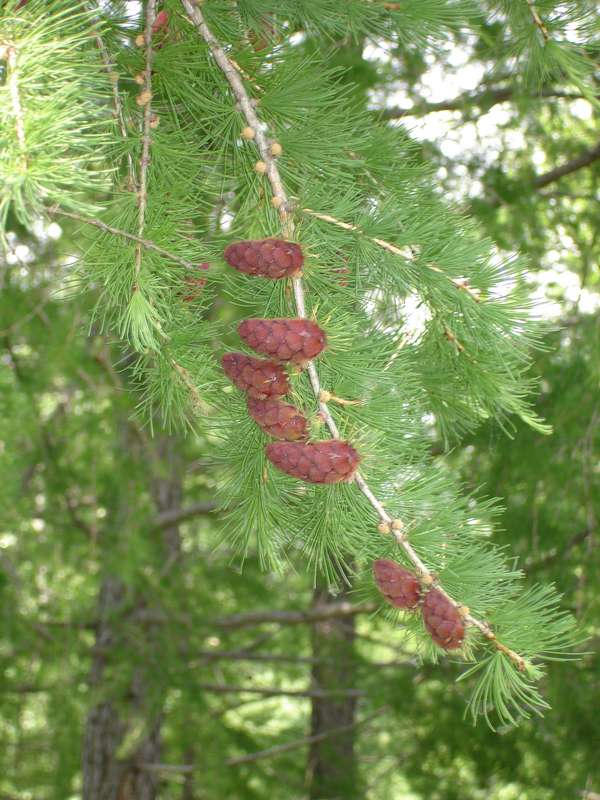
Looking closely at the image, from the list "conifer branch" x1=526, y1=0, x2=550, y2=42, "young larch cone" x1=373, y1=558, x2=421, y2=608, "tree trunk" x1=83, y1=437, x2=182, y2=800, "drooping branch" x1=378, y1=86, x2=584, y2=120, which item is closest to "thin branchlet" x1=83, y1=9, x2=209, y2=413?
"young larch cone" x1=373, y1=558, x2=421, y2=608

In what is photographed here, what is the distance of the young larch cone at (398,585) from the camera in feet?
3.60

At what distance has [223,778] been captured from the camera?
466 centimetres

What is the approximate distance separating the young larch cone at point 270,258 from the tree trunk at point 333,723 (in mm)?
3448

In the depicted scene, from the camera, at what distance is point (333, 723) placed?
6328 millimetres

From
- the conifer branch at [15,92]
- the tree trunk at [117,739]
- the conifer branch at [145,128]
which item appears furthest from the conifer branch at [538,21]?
the tree trunk at [117,739]

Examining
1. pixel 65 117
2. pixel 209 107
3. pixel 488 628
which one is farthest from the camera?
pixel 209 107

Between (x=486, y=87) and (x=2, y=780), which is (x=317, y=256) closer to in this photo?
(x=486, y=87)

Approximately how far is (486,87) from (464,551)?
308 centimetres

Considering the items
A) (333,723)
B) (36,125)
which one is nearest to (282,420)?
(36,125)

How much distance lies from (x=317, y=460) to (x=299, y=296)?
0.24 m

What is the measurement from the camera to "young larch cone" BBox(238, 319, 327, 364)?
1.08 metres

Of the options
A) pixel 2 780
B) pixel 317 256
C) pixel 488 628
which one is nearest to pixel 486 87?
pixel 317 256

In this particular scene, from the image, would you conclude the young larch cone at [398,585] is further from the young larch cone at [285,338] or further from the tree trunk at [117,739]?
the tree trunk at [117,739]

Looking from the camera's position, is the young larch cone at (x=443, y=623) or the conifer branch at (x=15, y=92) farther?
the young larch cone at (x=443, y=623)
